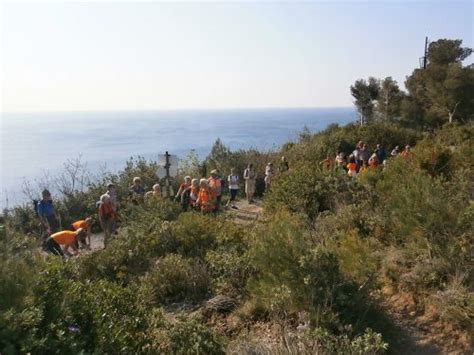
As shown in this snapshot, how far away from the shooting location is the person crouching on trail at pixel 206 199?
11102mm

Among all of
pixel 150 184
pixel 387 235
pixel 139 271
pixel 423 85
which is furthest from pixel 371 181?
pixel 423 85

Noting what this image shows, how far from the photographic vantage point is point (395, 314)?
205 inches

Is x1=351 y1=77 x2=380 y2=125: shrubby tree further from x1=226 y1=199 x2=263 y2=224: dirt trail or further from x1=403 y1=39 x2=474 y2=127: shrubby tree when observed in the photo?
x1=226 y1=199 x2=263 y2=224: dirt trail

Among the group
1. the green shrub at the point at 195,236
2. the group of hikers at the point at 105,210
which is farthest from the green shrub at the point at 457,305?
the group of hikers at the point at 105,210

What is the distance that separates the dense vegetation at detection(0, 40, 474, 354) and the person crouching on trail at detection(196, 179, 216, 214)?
83.9 inches

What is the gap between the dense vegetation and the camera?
3592 mm

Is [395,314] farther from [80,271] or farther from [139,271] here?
[80,271]

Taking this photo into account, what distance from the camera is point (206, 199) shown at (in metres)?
11.3

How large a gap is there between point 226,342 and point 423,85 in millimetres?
36759

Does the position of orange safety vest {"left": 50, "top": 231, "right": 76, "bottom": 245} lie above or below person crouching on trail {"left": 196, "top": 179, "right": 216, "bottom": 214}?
below

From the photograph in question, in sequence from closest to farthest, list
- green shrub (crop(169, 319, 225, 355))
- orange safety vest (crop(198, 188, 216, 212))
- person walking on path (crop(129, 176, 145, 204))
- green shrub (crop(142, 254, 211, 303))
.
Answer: green shrub (crop(169, 319, 225, 355)) < green shrub (crop(142, 254, 211, 303)) < orange safety vest (crop(198, 188, 216, 212)) < person walking on path (crop(129, 176, 145, 204))

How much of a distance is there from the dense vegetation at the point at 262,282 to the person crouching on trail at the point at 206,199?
213 cm

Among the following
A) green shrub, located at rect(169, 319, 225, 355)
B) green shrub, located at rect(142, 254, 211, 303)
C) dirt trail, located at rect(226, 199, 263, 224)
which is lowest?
dirt trail, located at rect(226, 199, 263, 224)

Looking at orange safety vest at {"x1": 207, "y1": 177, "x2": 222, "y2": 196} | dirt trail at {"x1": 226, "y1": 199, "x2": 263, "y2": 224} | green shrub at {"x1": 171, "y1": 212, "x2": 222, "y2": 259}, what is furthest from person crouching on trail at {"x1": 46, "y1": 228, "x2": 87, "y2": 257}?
dirt trail at {"x1": 226, "y1": 199, "x2": 263, "y2": 224}
